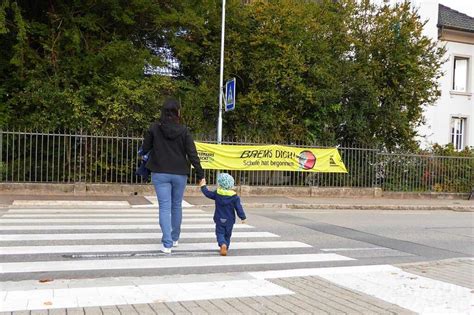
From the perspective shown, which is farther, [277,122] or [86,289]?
[277,122]

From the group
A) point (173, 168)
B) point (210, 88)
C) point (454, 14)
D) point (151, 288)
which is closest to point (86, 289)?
point (151, 288)

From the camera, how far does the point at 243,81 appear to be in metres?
19.7

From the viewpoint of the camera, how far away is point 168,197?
6945 mm

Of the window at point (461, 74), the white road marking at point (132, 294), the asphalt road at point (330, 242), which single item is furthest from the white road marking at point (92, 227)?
the window at point (461, 74)

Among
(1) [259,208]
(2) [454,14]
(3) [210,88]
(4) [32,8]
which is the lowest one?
(1) [259,208]

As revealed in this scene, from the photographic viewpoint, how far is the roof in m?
28.2

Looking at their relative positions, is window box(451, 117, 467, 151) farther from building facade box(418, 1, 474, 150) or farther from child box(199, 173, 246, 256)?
child box(199, 173, 246, 256)

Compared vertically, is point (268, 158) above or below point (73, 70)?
below

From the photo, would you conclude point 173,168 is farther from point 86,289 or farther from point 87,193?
point 87,193

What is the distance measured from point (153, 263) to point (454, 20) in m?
28.0

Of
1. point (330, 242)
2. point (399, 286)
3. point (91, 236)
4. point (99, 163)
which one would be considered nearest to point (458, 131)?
point (99, 163)

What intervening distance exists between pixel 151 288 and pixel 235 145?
12126mm

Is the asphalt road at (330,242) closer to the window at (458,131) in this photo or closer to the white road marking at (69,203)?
the white road marking at (69,203)

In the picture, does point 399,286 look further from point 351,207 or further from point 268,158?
point 268,158
